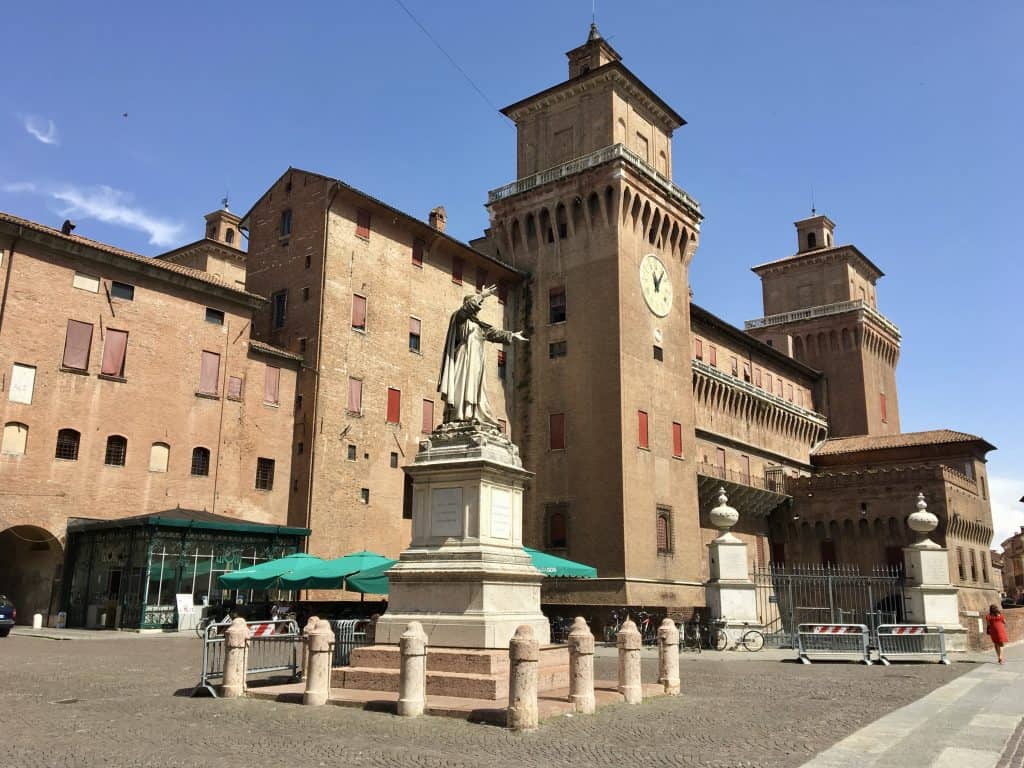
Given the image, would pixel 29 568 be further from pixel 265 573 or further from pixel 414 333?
pixel 414 333

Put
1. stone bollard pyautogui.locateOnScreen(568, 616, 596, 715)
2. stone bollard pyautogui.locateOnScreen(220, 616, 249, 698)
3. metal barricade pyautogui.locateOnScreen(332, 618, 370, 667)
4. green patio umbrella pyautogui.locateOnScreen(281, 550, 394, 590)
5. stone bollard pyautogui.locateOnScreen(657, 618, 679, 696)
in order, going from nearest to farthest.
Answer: stone bollard pyautogui.locateOnScreen(568, 616, 596, 715) → stone bollard pyautogui.locateOnScreen(220, 616, 249, 698) → stone bollard pyautogui.locateOnScreen(657, 618, 679, 696) → metal barricade pyautogui.locateOnScreen(332, 618, 370, 667) → green patio umbrella pyautogui.locateOnScreen(281, 550, 394, 590)

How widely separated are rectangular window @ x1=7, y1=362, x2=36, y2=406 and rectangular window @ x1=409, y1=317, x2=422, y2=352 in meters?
14.7

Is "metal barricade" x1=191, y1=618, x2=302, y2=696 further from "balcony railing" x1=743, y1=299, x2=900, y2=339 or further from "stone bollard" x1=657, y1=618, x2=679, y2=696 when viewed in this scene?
"balcony railing" x1=743, y1=299, x2=900, y2=339

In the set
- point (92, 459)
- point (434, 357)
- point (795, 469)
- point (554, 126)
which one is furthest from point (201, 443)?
point (795, 469)

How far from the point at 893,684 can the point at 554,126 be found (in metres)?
32.8

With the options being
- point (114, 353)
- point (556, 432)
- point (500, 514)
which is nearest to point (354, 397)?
point (114, 353)

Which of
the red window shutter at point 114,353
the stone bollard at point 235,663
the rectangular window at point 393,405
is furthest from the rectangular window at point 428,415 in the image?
the stone bollard at point 235,663

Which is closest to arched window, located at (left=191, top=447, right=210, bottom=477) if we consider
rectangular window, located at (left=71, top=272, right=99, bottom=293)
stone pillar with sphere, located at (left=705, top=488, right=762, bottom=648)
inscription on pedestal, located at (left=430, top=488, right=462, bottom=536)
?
rectangular window, located at (left=71, top=272, right=99, bottom=293)

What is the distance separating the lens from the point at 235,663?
1167 centimetres

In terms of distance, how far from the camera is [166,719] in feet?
32.2

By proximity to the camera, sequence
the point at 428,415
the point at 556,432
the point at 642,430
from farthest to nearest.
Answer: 1. the point at 556,432
2. the point at 642,430
3. the point at 428,415

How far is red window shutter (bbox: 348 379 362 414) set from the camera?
33.9m

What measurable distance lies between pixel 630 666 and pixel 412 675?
3342 millimetres

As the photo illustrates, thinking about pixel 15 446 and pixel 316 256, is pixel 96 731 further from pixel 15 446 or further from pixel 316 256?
pixel 316 256
